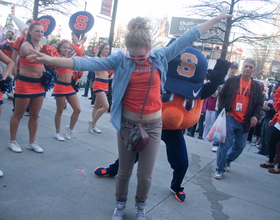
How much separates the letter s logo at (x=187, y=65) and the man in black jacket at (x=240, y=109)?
1492 millimetres

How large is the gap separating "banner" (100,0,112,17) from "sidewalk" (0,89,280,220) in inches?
268

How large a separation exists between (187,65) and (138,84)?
822 millimetres

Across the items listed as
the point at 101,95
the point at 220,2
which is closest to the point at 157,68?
the point at 101,95

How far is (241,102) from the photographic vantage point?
157 inches

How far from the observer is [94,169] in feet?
12.1

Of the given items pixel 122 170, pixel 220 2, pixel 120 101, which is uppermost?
pixel 220 2

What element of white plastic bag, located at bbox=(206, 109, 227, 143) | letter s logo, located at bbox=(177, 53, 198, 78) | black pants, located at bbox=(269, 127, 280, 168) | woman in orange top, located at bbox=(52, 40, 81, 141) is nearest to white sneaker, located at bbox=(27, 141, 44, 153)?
woman in orange top, located at bbox=(52, 40, 81, 141)

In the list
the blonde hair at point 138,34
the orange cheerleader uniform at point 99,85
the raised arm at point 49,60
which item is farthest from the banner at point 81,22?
the raised arm at point 49,60

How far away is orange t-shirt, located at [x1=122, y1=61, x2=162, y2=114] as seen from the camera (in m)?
2.25

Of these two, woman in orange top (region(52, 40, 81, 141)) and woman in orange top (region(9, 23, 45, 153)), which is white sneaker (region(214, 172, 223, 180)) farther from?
woman in orange top (region(9, 23, 45, 153))

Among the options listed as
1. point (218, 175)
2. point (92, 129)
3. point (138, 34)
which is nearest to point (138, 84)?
point (138, 34)

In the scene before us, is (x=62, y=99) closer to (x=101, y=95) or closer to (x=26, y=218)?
(x=101, y=95)

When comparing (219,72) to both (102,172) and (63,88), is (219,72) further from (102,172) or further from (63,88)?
(63,88)

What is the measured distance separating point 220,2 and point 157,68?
47.8 ft
